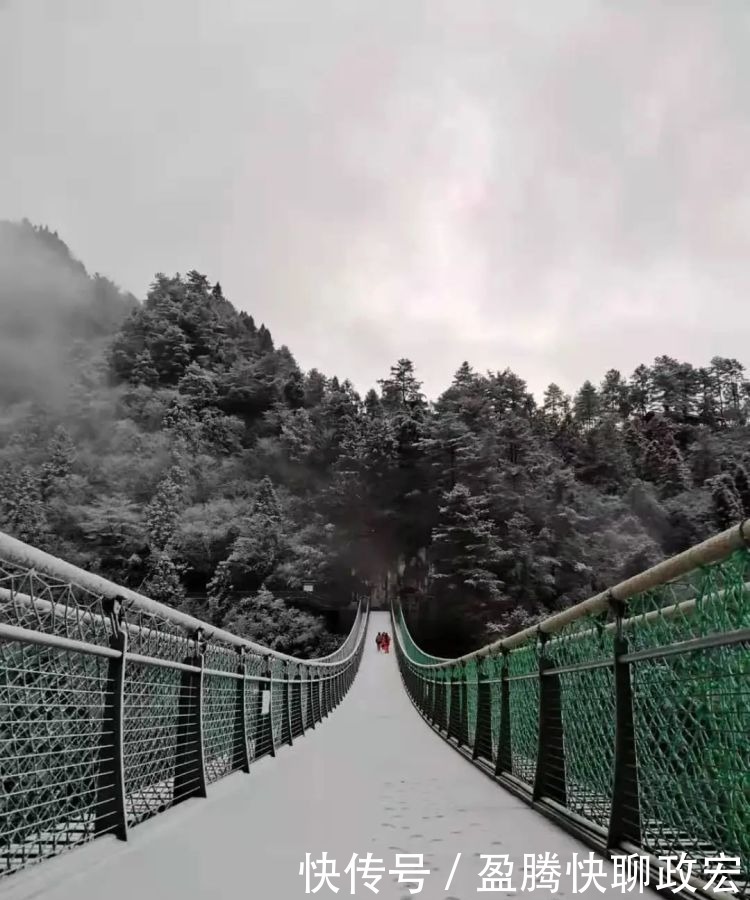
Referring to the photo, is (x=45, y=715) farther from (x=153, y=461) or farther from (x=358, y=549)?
(x=153, y=461)

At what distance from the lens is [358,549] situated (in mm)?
56250

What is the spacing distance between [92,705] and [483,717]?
4.27m

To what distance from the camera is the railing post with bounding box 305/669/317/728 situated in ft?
34.1

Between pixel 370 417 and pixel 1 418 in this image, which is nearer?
pixel 370 417

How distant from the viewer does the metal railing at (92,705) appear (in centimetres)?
253

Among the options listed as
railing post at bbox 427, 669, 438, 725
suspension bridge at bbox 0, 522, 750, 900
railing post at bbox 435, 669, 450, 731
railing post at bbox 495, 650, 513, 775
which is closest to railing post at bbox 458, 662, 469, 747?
railing post at bbox 435, 669, 450, 731

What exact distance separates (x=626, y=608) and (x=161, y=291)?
100798 millimetres

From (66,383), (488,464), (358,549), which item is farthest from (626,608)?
(66,383)

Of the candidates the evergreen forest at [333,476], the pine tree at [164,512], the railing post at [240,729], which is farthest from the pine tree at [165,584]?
the railing post at [240,729]

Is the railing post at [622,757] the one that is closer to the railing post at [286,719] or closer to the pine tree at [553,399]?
the railing post at [286,719]

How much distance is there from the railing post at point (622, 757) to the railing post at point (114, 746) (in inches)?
74.5

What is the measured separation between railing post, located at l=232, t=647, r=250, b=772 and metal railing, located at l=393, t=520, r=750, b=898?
2143 mm

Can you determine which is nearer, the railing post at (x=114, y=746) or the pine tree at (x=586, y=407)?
the railing post at (x=114, y=746)

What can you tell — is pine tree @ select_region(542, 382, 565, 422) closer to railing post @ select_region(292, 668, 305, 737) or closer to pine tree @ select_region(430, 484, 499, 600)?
pine tree @ select_region(430, 484, 499, 600)
